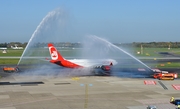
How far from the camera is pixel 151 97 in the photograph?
40.7 meters

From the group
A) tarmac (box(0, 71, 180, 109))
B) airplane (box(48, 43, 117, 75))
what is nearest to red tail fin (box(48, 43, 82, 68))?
airplane (box(48, 43, 117, 75))

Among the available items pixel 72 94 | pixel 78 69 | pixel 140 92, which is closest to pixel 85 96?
pixel 72 94

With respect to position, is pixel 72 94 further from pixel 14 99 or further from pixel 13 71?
pixel 13 71

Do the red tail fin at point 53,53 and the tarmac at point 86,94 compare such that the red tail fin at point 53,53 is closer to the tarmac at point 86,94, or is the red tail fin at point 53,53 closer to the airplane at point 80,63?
the airplane at point 80,63

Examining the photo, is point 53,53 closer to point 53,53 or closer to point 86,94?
point 53,53

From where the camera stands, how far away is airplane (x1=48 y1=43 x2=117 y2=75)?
3000 inches

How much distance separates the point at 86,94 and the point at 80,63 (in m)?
39.5

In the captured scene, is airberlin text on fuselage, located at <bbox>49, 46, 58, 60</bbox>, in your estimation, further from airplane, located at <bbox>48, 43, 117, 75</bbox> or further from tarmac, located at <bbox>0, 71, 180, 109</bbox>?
tarmac, located at <bbox>0, 71, 180, 109</bbox>

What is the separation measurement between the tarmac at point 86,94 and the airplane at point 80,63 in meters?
20.4

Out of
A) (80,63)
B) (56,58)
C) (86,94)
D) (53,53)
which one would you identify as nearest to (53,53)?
(53,53)

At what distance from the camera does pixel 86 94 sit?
140 feet

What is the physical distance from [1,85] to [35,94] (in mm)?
11358

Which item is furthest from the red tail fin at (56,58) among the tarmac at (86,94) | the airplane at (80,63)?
the tarmac at (86,94)

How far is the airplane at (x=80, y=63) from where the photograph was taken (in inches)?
3000
